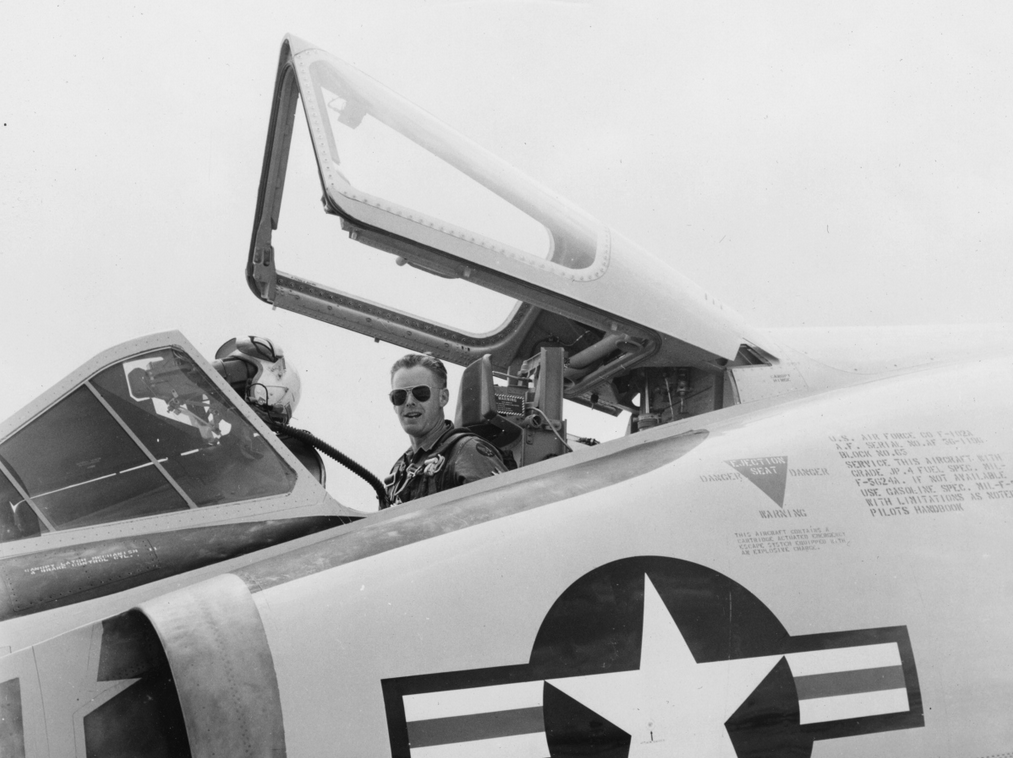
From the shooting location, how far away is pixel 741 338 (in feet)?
12.9

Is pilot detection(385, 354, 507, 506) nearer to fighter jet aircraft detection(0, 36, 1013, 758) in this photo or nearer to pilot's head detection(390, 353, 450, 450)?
pilot's head detection(390, 353, 450, 450)

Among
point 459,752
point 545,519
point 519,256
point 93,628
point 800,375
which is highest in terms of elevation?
point 519,256

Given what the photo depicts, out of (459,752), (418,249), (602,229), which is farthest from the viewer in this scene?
(602,229)

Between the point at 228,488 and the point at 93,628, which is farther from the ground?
the point at 228,488

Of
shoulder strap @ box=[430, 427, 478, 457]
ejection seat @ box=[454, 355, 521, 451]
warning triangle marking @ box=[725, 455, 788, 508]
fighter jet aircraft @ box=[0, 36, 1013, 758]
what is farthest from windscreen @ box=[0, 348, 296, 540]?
warning triangle marking @ box=[725, 455, 788, 508]

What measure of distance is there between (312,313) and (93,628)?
206 centimetres

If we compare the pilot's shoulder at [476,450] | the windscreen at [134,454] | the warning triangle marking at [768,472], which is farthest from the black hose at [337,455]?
the warning triangle marking at [768,472]

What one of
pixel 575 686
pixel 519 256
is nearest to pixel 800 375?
pixel 519 256

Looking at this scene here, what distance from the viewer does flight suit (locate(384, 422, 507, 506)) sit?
357 cm

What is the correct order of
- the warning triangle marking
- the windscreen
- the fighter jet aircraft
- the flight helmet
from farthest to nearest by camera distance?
the flight helmet, the warning triangle marking, the windscreen, the fighter jet aircraft

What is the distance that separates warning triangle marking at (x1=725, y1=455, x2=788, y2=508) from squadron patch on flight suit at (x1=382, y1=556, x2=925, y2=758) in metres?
0.39

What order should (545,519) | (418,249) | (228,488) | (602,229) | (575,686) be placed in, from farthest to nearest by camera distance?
1. (602,229)
2. (418,249)
3. (228,488)
4. (545,519)
5. (575,686)

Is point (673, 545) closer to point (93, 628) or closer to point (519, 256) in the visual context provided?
point (519, 256)

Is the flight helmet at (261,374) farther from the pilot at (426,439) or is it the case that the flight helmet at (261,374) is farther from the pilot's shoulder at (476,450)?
the pilot's shoulder at (476,450)
